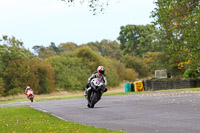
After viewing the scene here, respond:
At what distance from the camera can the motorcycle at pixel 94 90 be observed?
60.5 ft

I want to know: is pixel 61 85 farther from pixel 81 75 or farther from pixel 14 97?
pixel 14 97

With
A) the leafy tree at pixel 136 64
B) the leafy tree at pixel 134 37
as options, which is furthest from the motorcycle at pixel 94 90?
the leafy tree at pixel 134 37

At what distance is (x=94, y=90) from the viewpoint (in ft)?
61.3

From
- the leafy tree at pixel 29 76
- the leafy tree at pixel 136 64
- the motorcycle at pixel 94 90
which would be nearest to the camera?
the motorcycle at pixel 94 90

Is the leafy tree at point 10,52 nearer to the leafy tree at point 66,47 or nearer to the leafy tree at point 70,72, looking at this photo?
the leafy tree at point 70,72

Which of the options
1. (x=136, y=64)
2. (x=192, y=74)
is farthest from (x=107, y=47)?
(x=192, y=74)

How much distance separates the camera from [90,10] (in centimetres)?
2178

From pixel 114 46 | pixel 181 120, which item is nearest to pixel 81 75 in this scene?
pixel 181 120

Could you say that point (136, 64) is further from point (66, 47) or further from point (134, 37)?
point (66, 47)

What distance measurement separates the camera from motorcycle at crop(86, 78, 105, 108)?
60.5 ft

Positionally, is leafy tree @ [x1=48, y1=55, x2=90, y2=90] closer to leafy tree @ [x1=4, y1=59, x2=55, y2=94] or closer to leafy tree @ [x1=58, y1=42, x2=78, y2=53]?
leafy tree @ [x1=4, y1=59, x2=55, y2=94]

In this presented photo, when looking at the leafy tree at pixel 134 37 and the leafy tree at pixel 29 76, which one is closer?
the leafy tree at pixel 29 76

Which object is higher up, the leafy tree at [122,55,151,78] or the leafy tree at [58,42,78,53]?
the leafy tree at [58,42,78,53]

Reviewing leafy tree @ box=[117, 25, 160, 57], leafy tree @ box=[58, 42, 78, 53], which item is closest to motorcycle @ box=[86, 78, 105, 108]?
leafy tree @ box=[117, 25, 160, 57]
